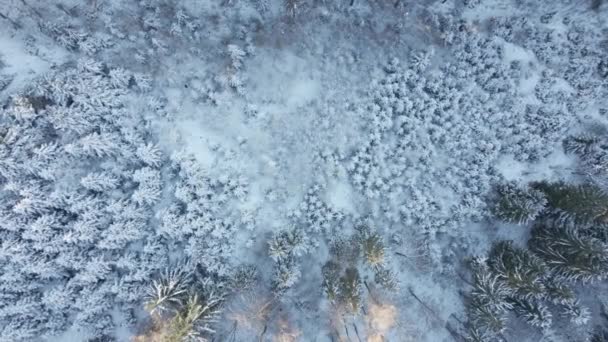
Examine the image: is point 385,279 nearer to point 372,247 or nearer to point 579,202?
point 372,247

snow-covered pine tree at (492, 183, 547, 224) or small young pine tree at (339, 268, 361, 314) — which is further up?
snow-covered pine tree at (492, 183, 547, 224)

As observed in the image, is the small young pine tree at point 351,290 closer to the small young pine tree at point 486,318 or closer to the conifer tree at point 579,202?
the small young pine tree at point 486,318

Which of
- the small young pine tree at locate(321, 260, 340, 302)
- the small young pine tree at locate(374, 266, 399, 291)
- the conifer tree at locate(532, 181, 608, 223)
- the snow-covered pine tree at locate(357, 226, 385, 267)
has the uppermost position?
the conifer tree at locate(532, 181, 608, 223)

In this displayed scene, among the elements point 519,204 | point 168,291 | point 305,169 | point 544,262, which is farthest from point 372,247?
point 168,291

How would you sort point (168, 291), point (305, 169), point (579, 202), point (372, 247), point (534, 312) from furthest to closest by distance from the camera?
1. point (305, 169)
2. point (534, 312)
3. point (372, 247)
4. point (579, 202)
5. point (168, 291)

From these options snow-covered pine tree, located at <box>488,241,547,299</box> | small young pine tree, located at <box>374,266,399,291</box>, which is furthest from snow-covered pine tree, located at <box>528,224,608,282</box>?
small young pine tree, located at <box>374,266,399,291</box>

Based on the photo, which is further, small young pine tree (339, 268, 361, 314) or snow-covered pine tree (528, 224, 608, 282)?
small young pine tree (339, 268, 361, 314)

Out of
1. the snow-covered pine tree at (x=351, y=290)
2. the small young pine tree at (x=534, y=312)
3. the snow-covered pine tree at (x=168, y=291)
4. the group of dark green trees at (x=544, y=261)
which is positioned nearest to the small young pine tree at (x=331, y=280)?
the snow-covered pine tree at (x=351, y=290)

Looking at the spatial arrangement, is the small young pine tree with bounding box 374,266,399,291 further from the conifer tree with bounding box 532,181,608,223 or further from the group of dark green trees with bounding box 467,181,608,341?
the conifer tree with bounding box 532,181,608,223
